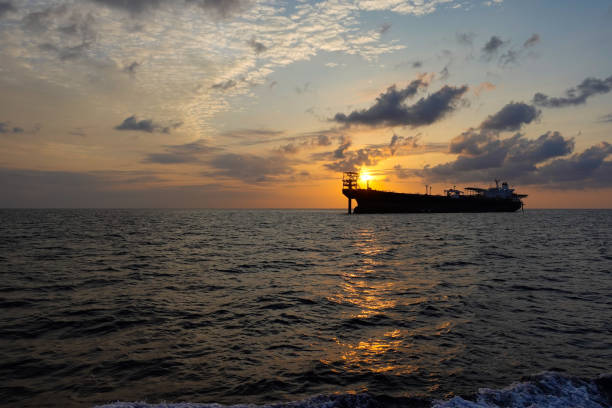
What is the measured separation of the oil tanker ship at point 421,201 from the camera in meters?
102

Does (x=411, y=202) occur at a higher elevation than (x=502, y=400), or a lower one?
higher

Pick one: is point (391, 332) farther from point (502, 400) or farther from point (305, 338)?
point (502, 400)

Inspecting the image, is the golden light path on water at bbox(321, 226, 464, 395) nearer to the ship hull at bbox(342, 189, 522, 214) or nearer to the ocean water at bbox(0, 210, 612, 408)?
the ocean water at bbox(0, 210, 612, 408)

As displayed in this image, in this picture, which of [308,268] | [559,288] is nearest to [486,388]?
[559,288]

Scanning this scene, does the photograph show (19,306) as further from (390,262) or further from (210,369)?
(390,262)

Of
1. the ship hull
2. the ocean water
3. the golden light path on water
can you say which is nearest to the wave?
the ocean water

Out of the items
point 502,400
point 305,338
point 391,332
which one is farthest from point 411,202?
point 502,400

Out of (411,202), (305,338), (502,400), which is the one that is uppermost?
(411,202)

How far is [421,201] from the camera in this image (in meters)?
108

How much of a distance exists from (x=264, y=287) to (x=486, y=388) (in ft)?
32.7

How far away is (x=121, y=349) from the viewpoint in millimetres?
8008

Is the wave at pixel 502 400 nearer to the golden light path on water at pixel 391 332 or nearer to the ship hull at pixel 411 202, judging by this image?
the golden light path on water at pixel 391 332

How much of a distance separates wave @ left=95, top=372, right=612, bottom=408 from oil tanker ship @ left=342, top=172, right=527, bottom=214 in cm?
9523

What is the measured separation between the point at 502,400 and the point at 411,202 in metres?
105
